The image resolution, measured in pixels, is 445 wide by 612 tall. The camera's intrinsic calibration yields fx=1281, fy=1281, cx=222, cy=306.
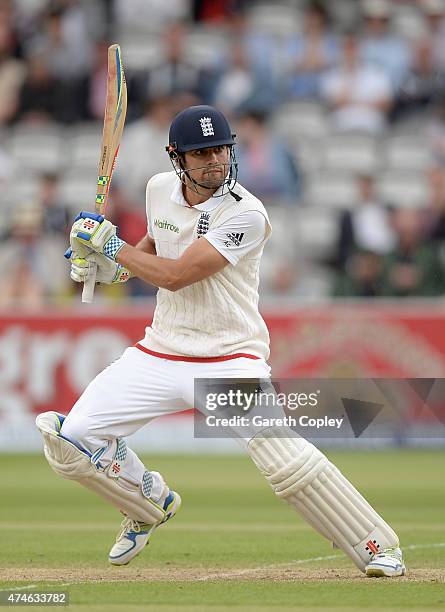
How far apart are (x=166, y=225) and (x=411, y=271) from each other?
20.5ft

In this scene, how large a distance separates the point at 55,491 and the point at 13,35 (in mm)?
7744

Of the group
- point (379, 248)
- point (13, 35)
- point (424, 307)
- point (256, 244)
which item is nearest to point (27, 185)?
point (13, 35)

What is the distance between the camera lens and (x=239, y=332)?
17.7 feet

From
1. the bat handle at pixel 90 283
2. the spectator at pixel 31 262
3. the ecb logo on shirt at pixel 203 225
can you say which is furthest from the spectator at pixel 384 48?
the bat handle at pixel 90 283

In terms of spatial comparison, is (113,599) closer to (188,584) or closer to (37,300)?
(188,584)

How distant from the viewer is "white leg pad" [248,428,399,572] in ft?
16.6

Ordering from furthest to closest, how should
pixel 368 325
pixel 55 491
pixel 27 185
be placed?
pixel 27 185, pixel 368 325, pixel 55 491

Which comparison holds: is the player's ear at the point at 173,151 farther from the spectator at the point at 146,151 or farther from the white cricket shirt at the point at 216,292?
the spectator at the point at 146,151

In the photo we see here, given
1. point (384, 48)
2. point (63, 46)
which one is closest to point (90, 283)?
point (384, 48)

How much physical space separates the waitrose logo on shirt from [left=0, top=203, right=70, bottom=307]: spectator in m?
6.29

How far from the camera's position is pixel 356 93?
46.0ft

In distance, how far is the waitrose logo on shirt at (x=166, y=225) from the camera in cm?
545

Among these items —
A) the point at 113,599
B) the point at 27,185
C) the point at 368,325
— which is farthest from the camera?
the point at 27,185

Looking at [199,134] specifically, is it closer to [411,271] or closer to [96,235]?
[96,235]
